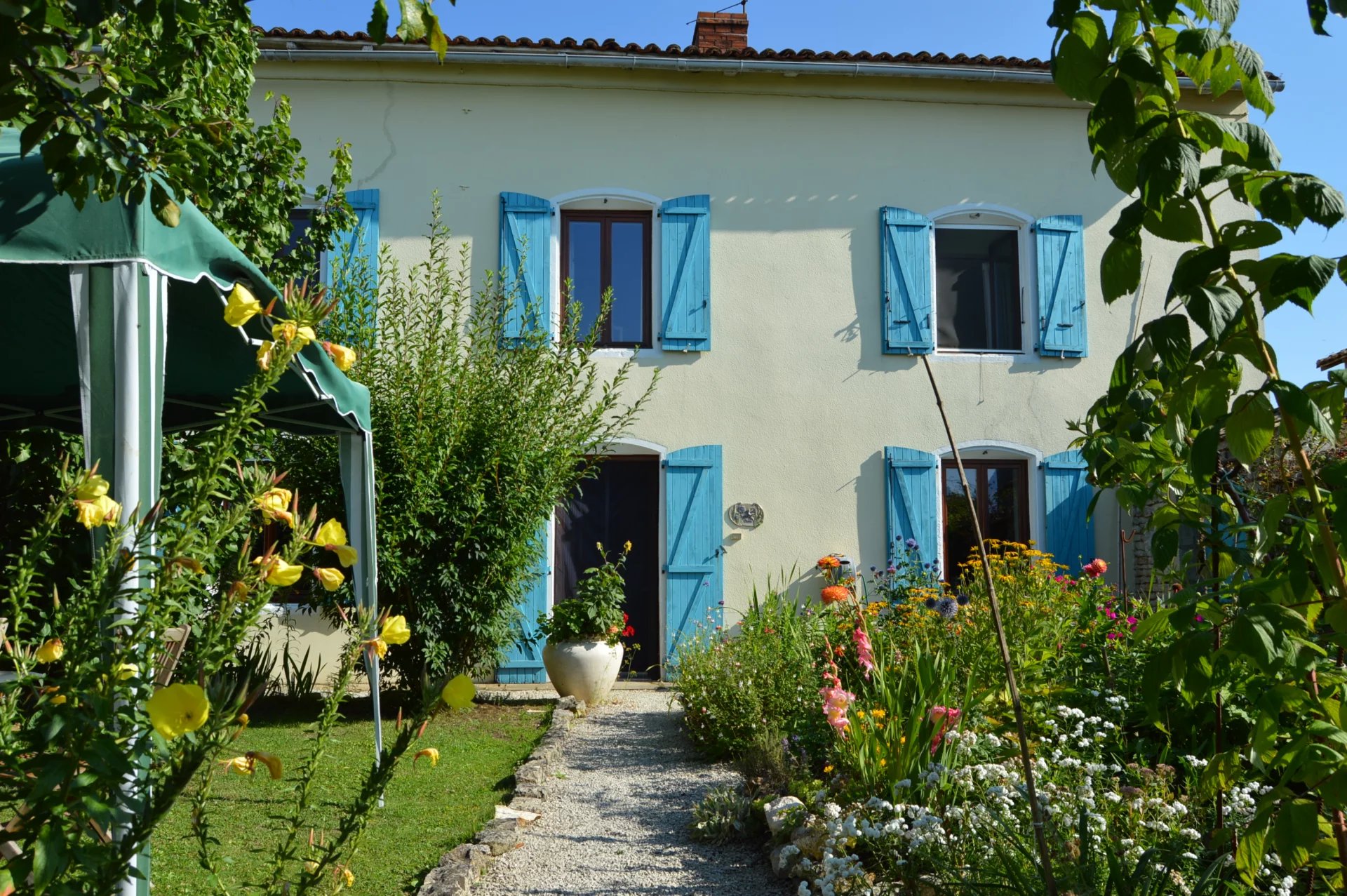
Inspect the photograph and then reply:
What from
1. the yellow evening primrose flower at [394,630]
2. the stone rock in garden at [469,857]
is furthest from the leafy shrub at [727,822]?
the yellow evening primrose flower at [394,630]

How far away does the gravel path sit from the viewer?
3.59 meters

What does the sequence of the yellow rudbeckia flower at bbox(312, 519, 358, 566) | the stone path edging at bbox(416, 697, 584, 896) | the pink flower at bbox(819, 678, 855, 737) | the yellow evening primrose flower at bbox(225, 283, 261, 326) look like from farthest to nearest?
the pink flower at bbox(819, 678, 855, 737)
the stone path edging at bbox(416, 697, 584, 896)
the yellow evening primrose flower at bbox(225, 283, 261, 326)
the yellow rudbeckia flower at bbox(312, 519, 358, 566)

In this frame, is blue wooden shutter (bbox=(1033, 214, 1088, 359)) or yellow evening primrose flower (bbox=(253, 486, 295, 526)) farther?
blue wooden shutter (bbox=(1033, 214, 1088, 359))

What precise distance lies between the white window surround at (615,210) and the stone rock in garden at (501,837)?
222 inches

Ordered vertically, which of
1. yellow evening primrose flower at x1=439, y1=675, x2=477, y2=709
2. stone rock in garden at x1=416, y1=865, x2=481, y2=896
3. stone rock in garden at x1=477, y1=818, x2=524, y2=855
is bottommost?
stone rock in garden at x1=477, y1=818, x2=524, y2=855

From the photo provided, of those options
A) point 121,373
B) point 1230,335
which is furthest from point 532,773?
point 1230,335

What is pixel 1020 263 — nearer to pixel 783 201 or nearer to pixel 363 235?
pixel 783 201

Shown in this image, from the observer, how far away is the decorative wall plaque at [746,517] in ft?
30.4

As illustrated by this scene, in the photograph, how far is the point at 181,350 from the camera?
4312 mm

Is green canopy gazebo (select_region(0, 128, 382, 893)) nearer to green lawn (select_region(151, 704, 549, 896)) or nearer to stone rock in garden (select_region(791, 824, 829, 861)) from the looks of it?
green lawn (select_region(151, 704, 549, 896))

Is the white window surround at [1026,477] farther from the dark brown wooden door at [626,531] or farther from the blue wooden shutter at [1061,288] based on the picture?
the dark brown wooden door at [626,531]

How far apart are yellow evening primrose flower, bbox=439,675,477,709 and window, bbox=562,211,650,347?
27.9 ft

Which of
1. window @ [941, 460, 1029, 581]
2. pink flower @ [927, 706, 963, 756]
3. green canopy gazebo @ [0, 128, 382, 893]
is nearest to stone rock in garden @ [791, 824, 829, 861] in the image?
pink flower @ [927, 706, 963, 756]

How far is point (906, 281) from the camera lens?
955 cm
